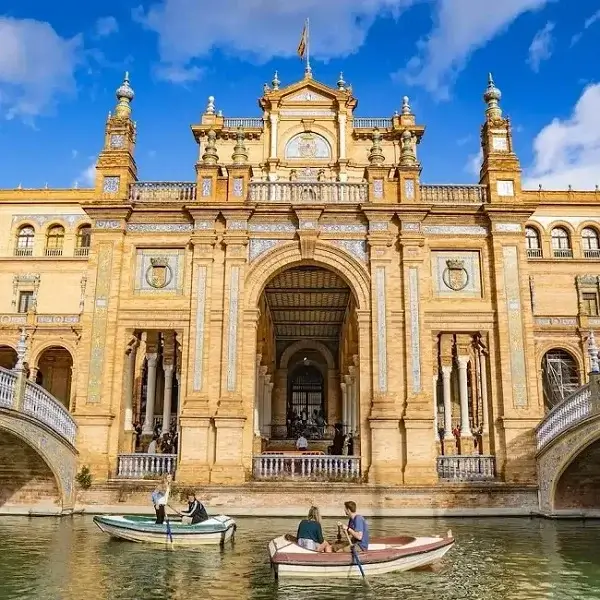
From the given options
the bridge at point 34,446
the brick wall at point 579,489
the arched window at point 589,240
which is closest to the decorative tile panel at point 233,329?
the bridge at point 34,446

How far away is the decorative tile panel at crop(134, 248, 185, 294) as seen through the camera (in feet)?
57.7

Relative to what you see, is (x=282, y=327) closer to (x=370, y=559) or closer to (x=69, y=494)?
(x=69, y=494)

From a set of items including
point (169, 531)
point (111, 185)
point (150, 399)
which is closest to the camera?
point (169, 531)

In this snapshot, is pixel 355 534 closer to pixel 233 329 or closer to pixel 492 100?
pixel 233 329

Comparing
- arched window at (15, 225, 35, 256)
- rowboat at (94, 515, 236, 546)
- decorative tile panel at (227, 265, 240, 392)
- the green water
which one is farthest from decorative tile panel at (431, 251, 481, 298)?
arched window at (15, 225, 35, 256)

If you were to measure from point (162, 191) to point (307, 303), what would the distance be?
7.36 metres

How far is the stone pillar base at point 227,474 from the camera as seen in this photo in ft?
51.9

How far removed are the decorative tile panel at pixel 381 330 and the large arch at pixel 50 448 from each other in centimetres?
769

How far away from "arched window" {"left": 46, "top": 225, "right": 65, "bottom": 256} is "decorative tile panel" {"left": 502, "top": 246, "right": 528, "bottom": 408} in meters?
25.0

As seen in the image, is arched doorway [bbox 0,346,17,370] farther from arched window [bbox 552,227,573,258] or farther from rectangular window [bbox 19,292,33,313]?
arched window [bbox 552,227,573,258]

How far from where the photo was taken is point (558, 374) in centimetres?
2847

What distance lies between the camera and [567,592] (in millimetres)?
8031

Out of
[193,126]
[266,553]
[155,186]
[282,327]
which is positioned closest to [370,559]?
[266,553]

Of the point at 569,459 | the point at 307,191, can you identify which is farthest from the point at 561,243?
the point at 569,459
